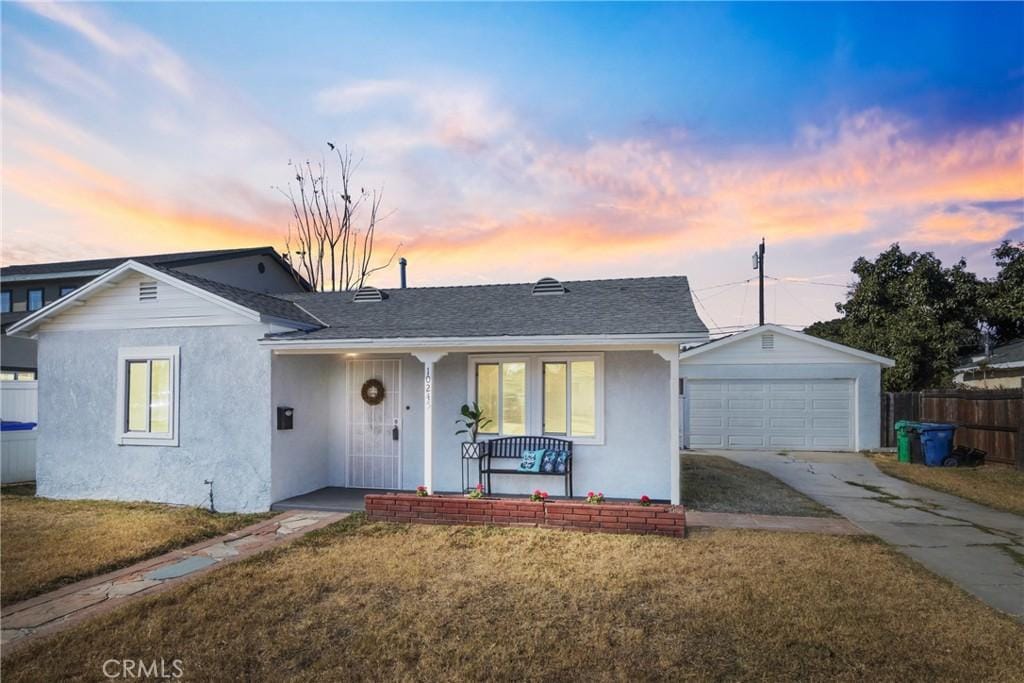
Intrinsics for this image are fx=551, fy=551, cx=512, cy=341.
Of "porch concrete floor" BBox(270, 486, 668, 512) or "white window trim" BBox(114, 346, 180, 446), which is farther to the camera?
"white window trim" BBox(114, 346, 180, 446)

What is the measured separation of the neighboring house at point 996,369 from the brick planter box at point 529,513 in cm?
1449

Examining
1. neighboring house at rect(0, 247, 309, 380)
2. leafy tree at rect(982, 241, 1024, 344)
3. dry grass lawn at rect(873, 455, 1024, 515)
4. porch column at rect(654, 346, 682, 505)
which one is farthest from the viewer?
neighboring house at rect(0, 247, 309, 380)

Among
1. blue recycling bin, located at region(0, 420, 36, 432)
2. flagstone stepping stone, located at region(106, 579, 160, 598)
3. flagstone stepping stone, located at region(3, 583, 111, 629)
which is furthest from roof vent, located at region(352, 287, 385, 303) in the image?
blue recycling bin, located at region(0, 420, 36, 432)

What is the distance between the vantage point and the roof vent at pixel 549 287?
33.2ft

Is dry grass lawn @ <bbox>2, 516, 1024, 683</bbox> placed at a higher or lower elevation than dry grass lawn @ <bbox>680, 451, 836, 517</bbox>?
higher

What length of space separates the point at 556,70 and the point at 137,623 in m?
10.7

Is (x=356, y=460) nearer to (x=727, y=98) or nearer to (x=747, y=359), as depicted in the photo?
(x=727, y=98)

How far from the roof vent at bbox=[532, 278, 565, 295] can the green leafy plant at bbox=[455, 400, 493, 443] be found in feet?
8.34

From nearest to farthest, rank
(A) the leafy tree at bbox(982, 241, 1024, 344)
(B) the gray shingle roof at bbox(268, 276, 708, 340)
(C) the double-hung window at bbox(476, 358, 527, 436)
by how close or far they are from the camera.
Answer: (B) the gray shingle roof at bbox(268, 276, 708, 340), (C) the double-hung window at bbox(476, 358, 527, 436), (A) the leafy tree at bbox(982, 241, 1024, 344)

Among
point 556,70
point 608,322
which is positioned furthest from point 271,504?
point 556,70

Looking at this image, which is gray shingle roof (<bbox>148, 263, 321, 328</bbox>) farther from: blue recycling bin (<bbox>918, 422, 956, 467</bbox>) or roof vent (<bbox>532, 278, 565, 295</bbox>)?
blue recycling bin (<bbox>918, 422, 956, 467</bbox>)

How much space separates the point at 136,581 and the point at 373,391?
4.45 metres

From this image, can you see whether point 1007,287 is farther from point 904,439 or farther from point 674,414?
point 674,414

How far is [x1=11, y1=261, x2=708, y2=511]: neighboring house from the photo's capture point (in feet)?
27.3
